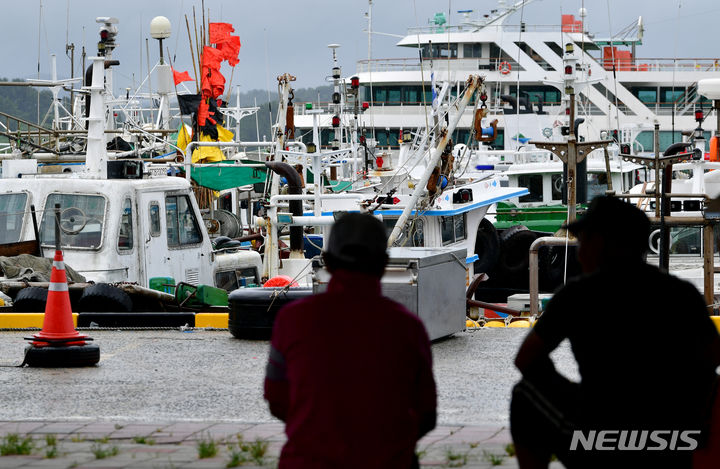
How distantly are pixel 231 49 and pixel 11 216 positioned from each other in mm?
9622

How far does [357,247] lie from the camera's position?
13.6 ft

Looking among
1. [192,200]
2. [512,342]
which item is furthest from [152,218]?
A: [512,342]

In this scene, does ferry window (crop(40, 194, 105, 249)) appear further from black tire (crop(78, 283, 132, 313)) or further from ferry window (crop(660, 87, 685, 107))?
ferry window (crop(660, 87, 685, 107))

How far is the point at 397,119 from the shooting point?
172 ft

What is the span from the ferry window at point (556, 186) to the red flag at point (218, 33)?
390 inches

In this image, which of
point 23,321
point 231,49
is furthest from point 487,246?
point 23,321

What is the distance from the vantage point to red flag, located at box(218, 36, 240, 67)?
77.6 ft

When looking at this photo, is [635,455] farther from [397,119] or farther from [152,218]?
[397,119]

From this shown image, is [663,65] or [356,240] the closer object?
[356,240]

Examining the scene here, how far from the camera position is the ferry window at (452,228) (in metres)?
20.3

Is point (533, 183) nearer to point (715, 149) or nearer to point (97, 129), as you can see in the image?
point (715, 149)

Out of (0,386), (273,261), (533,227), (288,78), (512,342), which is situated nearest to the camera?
(0,386)

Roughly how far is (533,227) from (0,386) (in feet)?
68.9

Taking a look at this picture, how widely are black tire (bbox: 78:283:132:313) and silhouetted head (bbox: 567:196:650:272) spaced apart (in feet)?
30.0
